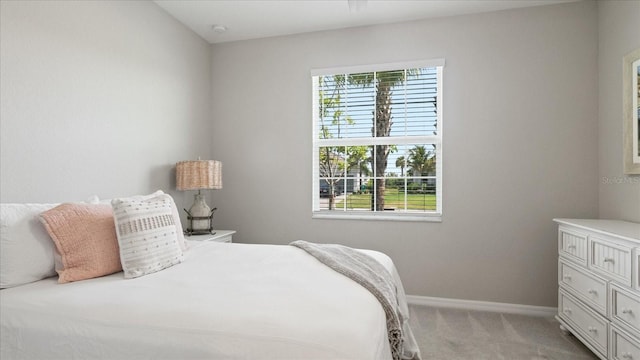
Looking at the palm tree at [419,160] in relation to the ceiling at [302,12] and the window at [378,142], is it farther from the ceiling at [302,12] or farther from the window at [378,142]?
the ceiling at [302,12]

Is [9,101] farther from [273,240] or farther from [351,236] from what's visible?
[351,236]

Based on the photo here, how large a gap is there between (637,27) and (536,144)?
102 centimetres

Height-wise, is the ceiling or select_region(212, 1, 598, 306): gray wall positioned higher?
the ceiling

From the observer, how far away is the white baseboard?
9.57 ft

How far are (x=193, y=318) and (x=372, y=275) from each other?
89 cm

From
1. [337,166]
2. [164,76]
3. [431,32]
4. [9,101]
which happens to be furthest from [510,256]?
[9,101]

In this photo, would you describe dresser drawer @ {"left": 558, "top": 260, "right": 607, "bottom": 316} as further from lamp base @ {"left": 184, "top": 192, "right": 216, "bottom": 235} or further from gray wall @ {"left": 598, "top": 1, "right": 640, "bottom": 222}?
lamp base @ {"left": 184, "top": 192, "right": 216, "bottom": 235}

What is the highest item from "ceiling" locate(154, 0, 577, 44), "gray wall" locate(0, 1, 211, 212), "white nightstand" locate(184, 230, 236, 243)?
"ceiling" locate(154, 0, 577, 44)

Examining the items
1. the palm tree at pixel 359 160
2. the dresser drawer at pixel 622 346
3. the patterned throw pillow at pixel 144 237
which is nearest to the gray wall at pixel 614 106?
the dresser drawer at pixel 622 346

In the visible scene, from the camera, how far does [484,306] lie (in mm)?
3033

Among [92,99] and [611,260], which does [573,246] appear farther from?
[92,99]

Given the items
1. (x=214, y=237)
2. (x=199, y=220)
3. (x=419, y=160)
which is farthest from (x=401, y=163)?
(x=199, y=220)

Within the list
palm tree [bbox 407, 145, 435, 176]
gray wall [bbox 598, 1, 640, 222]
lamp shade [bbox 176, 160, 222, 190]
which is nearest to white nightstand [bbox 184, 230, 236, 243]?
lamp shade [bbox 176, 160, 222, 190]

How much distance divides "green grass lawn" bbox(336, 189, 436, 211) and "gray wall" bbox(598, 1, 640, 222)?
1356 mm
